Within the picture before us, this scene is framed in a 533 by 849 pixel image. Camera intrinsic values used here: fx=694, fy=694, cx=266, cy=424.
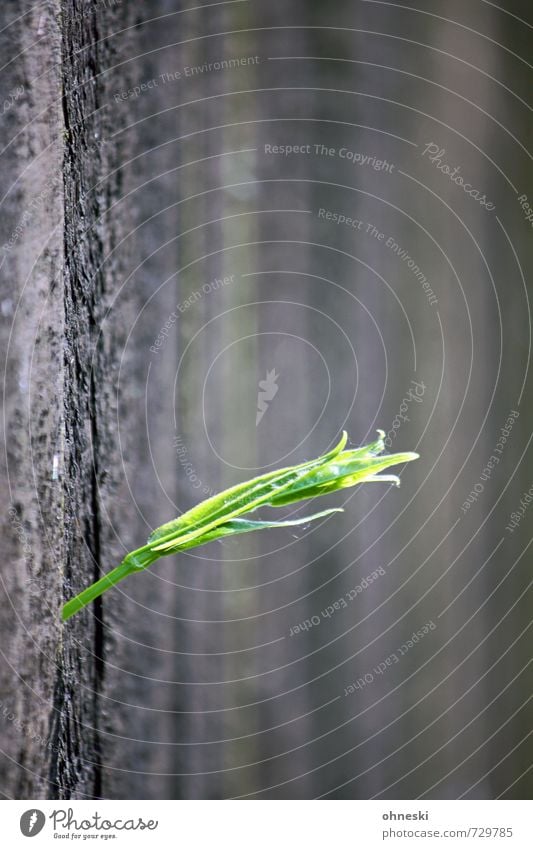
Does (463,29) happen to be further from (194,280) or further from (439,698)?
(439,698)

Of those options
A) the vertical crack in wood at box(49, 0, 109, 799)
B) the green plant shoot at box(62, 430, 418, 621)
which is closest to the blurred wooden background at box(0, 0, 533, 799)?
the vertical crack in wood at box(49, 0, 109, 799)

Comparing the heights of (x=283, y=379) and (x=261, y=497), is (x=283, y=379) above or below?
above

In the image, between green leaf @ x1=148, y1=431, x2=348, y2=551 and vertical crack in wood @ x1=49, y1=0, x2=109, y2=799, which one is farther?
vertical crack in wood @ x1=49, y1=0, x2=109, y2=799

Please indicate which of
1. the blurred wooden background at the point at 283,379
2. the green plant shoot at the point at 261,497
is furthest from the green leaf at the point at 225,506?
the blurred wooden background at the point at 283,379

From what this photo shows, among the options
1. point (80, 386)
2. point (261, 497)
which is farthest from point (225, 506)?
point (80, 386)

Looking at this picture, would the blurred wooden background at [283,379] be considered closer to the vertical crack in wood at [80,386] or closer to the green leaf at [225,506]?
the vertical crack in wood at [80,386]

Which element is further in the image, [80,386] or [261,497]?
[80,386]

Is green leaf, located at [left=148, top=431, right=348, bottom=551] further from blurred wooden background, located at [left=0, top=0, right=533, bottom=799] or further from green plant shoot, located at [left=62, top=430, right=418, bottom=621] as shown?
blurred wooden background, located at [left=0, top=0, right=533, bottom=799]

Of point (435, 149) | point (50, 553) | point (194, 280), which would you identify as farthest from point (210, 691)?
point (435, 149)

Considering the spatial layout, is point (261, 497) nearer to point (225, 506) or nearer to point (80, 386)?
point (225, 506)
